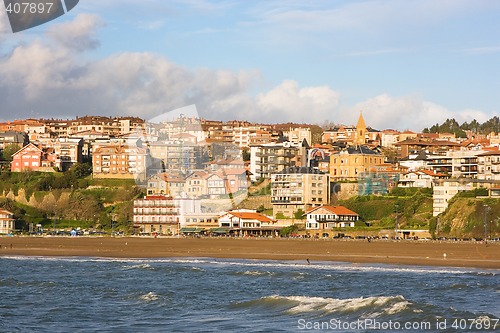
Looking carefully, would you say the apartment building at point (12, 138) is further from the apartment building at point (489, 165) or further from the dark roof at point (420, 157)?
the apartment building at point (489, 165)

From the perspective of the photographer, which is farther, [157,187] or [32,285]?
[157,187]

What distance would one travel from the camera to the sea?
75.9 feet

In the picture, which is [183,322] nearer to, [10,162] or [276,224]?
[276,224]

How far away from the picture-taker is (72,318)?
978 inches

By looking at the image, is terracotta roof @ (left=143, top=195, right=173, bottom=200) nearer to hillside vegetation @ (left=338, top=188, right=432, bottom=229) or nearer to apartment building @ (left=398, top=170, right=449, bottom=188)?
hillside vegetation @ (left=338, top=188, right=432, bottom=229)

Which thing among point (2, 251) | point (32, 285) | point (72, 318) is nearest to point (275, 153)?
point (2, 251)

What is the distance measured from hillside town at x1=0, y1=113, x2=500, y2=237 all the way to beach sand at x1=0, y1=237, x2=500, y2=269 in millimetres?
7478

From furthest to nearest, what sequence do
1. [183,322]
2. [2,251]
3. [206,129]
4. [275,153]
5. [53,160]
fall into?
[206,129], [53,160], [275,153], [2,251], [183,322]

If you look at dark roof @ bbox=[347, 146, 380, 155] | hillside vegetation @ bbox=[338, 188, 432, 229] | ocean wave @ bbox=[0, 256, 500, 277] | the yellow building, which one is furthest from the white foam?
dark roof @ bbox=[347, 146, 380, 155]

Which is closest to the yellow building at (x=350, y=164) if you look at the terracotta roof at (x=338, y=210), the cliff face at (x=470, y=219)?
the terracotta roof at (x=338, y=210)

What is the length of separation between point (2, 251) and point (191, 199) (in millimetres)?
20295

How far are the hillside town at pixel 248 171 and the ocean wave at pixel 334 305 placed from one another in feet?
112

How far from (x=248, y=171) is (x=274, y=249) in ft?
102

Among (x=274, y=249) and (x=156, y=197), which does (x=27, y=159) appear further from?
(x=274, y=249)
